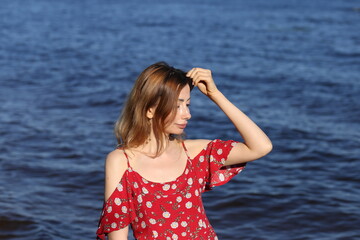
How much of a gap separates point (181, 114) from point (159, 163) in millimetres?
277

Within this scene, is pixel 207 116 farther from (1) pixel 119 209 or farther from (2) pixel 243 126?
(1) pixel 119 209

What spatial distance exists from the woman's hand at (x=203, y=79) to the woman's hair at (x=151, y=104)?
0.13ft

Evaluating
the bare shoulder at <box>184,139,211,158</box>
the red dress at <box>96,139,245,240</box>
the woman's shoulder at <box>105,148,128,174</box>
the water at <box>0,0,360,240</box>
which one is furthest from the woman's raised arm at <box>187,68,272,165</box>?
the water at <box>0,0,360,240</box>

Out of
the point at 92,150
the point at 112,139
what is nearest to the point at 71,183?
Answer: the point at 92,150

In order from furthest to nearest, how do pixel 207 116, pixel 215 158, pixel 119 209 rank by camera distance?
pixel 207 116 < pixel 215 158 < pixel 119 209

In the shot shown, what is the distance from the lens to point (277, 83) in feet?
48.6

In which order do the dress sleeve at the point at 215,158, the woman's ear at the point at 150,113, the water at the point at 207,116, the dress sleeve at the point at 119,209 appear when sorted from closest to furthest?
the dress sleeve at the point at 119,209
the woman's ear at the point at 150,113
the dress sleeve at the point at 215,158
the water at the point at 207,116

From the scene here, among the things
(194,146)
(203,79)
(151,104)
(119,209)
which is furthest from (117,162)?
(203,79)

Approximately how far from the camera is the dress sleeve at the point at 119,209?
3008 millimetres

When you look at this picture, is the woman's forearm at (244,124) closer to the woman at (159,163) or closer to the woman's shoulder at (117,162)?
the woman at (159,163)

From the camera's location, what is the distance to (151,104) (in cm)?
310

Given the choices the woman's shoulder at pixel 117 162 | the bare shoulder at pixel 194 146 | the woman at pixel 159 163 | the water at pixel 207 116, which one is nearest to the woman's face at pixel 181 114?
the woman at pixel 159 163

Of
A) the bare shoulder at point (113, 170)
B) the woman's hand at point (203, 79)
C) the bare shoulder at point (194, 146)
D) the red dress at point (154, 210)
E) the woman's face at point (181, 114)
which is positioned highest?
the woman's hand at point (203, 79)

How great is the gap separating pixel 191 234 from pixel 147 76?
0.81 meters
